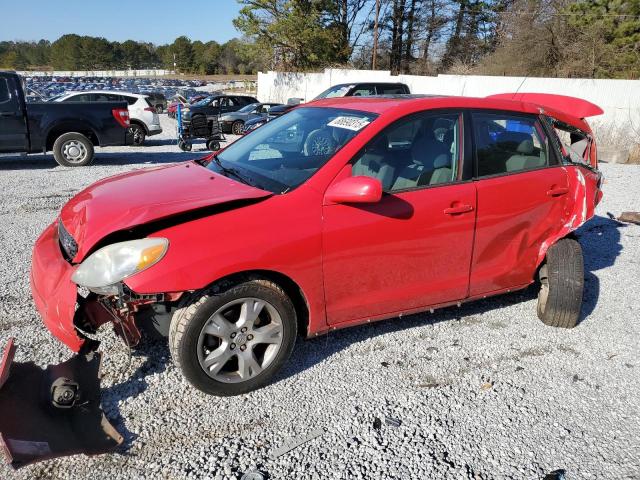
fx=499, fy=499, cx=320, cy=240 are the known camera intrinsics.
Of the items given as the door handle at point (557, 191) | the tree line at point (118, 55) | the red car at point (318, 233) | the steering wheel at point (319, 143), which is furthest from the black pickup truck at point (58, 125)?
the tree line at point (118, 55)

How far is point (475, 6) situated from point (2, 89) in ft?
128

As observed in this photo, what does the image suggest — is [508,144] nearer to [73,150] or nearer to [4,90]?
[73,150]

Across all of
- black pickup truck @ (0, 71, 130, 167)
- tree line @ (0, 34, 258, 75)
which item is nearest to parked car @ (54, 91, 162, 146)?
black pickup truck @ (0, 71, 130, 167)

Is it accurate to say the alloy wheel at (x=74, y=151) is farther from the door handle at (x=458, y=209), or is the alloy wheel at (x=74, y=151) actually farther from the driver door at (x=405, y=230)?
the door handle at (x=458, y=209)

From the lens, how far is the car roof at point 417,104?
3.41 meters

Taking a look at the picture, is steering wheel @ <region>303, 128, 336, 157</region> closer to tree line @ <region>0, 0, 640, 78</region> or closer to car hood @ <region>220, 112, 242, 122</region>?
car hood @ <region>220, 112, 242, 122</region>

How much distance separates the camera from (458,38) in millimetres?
40812

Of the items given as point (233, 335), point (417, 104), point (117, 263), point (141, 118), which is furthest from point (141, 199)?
point (141, 118)

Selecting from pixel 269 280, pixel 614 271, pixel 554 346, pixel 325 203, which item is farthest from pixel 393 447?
pixel 614 271

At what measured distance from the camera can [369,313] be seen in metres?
3.31

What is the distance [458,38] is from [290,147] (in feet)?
138

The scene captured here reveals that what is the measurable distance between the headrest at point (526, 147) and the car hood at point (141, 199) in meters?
2.12

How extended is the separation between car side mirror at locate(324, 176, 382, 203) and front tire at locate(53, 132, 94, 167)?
30.7 feet

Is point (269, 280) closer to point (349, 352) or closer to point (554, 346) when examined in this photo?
point (349, 352)
